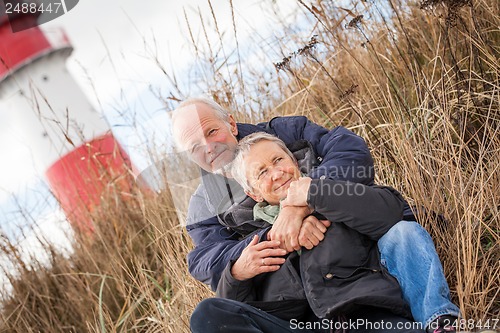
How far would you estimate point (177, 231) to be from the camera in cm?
349

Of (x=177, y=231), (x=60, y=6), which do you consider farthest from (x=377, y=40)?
(x=60, y=6)

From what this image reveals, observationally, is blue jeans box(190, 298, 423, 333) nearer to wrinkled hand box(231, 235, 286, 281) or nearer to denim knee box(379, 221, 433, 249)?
wrinkled hand box(231, 235, 286, 281)

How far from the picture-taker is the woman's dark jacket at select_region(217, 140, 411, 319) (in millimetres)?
1984

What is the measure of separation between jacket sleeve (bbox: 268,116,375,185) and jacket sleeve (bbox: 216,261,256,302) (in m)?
0.46

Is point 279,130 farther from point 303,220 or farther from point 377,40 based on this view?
point 377,40

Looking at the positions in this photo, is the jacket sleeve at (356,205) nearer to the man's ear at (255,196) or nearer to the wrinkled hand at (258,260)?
the wrinkled hand at (258,260)

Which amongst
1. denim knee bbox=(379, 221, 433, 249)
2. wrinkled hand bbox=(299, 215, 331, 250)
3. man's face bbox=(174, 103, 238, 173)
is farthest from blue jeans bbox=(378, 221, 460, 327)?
man's face bbox=(174, 103, 238, 173)

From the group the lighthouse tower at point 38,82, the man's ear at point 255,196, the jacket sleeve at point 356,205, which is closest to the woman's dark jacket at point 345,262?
the jacket sleeve at point 356,205

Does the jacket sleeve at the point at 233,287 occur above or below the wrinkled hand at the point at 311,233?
below

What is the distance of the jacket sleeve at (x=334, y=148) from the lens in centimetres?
224

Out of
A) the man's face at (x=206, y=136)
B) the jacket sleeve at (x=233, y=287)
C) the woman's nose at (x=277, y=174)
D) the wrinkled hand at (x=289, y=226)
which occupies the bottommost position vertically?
the jacket sleeve at (x=233, y=287)

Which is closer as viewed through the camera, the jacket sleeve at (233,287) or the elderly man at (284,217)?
the elderly man at (284,217)

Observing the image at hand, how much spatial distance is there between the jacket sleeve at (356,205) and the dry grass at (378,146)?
324 millimetres

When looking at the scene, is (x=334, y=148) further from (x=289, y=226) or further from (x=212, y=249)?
(x=212, y=249)
